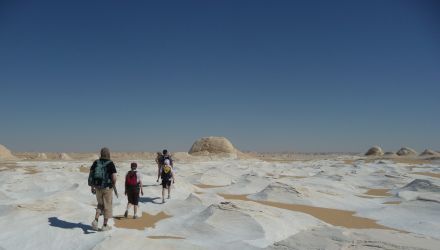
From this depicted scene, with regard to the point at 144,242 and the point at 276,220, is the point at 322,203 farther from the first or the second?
the point at 144,242

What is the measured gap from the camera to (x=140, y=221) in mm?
9086

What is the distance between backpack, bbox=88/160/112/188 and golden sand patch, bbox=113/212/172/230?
5.10 feet

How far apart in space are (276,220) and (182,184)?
6.85 m

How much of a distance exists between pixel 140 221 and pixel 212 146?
44.7m

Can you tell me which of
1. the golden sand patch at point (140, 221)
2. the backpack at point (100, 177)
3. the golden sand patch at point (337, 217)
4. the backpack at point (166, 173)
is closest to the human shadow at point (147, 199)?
the backpack at point (166, 173)

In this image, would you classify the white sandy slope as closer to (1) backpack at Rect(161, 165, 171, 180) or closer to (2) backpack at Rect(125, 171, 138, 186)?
(1) backpack at Rect(161, 165, 171, 180)

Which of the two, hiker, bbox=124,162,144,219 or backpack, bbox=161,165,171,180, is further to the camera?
backpack, bbox=161,165,171,180

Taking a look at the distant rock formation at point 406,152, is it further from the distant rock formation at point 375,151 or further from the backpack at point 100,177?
the backpack at point 100,177

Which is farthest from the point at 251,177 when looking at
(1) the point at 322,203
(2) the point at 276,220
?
(2) the point at 276,220

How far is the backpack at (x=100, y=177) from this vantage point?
24.2 feet

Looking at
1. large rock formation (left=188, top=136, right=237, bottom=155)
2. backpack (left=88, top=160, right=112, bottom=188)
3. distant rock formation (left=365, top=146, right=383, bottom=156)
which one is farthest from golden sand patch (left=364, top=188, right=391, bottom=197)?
distant rock formation (left=365, top=146, right=383, bottom=156)

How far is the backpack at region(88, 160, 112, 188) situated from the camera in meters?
7.38

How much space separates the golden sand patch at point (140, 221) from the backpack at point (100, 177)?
5.10 feet

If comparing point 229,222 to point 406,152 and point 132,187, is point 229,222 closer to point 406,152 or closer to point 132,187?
point 132,187
